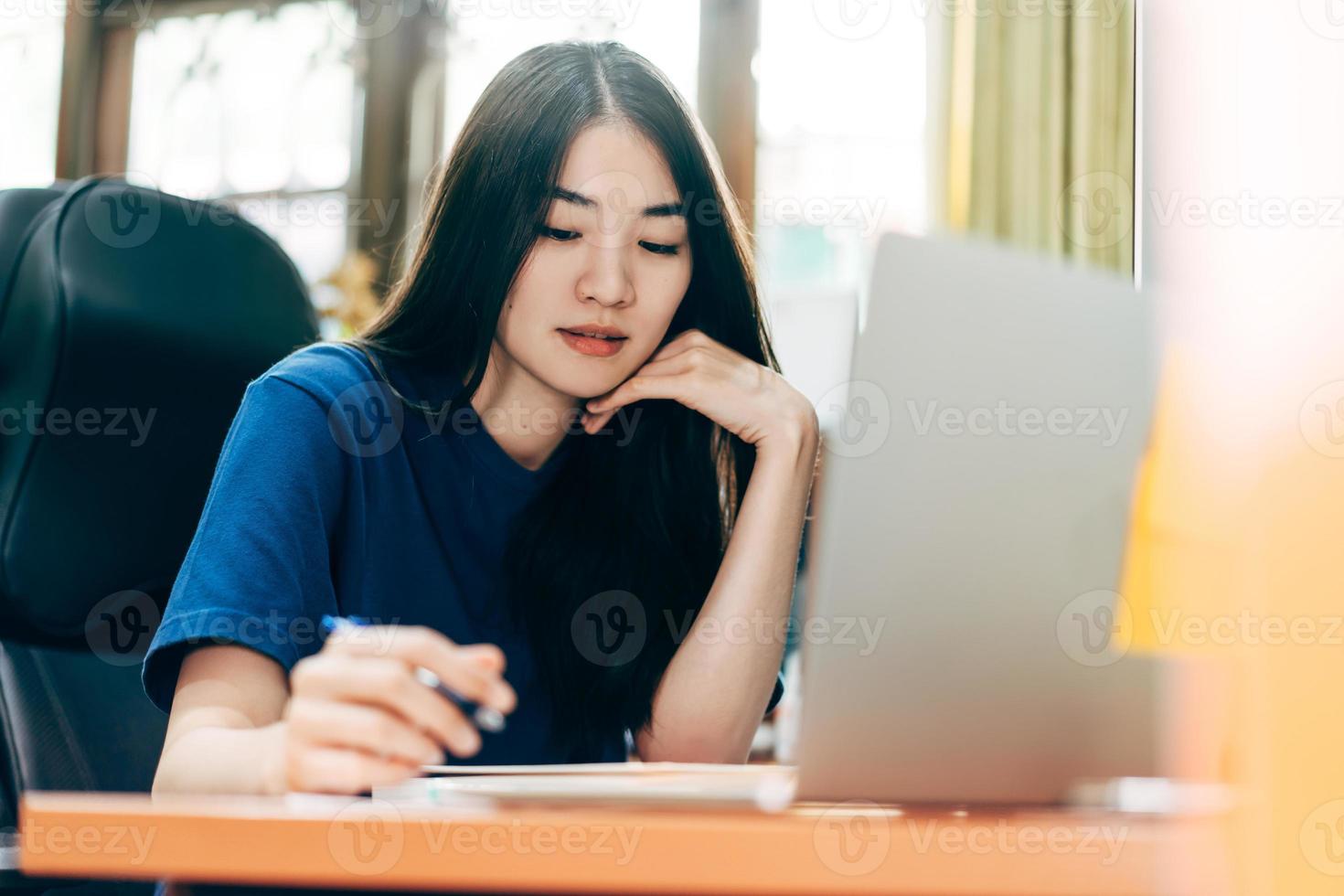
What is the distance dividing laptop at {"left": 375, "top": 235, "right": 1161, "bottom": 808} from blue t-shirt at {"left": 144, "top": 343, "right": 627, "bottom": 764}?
33 centimetres

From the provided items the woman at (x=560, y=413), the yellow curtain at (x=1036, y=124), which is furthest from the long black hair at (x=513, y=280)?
the yellow curtain at (x=1036, y=124)

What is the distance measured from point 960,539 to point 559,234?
2.17 ft

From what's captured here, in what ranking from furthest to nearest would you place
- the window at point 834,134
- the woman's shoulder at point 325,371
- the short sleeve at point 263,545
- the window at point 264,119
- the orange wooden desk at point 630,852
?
the window at point 264,119 < the window at point 834,134 < the woman's shoulder at point 325,371 < the short sleeve at point 263,545 < the orange wooden desk at point 630,852

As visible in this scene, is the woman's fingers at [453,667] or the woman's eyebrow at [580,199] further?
the woman's eyebrow at [580,199]

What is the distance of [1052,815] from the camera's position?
0.48 m

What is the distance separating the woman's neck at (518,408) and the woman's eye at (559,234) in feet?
0.46

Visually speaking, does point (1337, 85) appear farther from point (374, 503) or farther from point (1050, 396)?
point (374, 503)

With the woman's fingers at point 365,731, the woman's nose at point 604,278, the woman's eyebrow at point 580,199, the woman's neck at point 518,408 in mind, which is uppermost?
the woman's eyebrow at point 580,199

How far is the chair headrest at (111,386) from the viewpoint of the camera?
0.98 m

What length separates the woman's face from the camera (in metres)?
1.07

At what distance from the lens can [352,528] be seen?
1021 mm

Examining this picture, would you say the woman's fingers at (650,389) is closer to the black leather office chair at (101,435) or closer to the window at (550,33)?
the black leather office chair at (101,435)

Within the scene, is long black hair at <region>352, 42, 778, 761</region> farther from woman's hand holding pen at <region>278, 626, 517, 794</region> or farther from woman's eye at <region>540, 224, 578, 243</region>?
woman's hand holding pen at <region>278, 626, 517, 794</region>

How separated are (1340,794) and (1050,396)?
217mm
